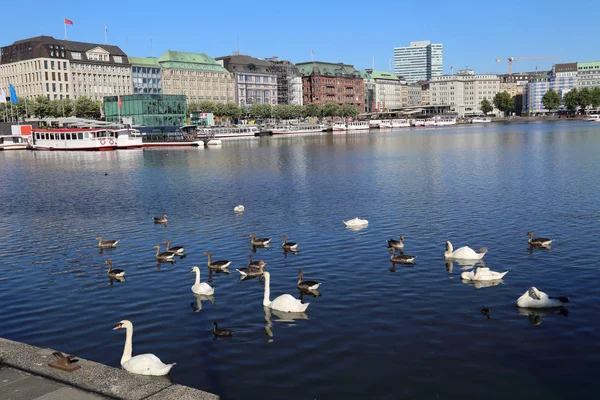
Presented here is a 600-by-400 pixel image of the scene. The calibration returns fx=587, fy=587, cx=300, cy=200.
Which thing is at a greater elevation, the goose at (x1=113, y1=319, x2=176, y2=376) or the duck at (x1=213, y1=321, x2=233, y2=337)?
the goose at (x1=113, y1=319, x2=176, y2=376)

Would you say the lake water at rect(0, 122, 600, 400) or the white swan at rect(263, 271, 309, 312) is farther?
the white swan at rect(263, 271, 309, 312)

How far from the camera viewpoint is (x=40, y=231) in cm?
3359

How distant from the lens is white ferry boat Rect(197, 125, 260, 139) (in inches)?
6422

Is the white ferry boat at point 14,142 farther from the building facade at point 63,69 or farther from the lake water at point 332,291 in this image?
the lake water at point 332,291

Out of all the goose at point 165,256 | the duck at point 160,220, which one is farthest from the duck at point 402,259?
the duck at point 160,220

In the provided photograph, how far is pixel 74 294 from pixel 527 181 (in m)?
39.7

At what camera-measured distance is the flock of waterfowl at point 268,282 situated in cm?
1434

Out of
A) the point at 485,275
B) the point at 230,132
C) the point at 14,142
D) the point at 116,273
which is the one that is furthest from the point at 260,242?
the point at 230,132

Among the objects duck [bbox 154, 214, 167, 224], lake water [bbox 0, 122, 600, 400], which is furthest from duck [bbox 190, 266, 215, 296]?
duck [bbox 154, 214, 167, 224]

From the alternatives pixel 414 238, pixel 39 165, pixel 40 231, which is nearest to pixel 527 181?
pixel 414 238

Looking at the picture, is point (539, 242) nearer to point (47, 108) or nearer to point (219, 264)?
point (219, 264)

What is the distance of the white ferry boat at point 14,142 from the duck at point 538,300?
130619 millimetres

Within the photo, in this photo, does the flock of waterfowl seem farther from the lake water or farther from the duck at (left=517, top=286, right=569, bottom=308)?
the lake water

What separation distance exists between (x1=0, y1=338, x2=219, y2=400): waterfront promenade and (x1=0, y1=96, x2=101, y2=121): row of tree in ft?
492
